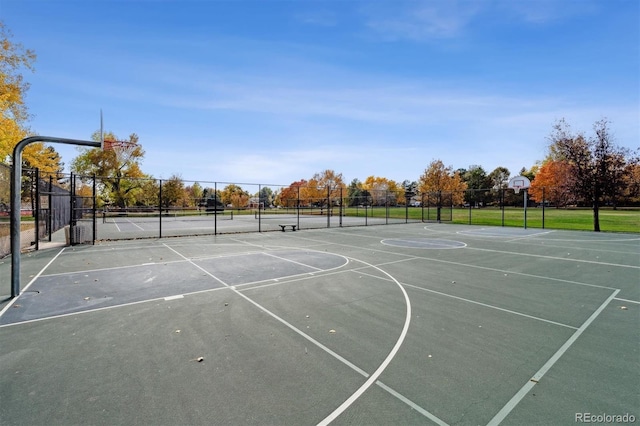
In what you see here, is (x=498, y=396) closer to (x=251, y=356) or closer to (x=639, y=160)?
(x=251, y=356)

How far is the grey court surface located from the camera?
2.73 m

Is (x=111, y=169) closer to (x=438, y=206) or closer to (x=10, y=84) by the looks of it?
(x=10, y=84)

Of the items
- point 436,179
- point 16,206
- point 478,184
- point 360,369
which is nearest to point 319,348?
point 360,369

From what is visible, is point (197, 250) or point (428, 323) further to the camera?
point (197, 250)

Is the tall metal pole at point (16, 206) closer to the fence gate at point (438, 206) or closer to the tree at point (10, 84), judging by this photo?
the tree at point (10, 84)

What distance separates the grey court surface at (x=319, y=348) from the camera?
273 centimetres

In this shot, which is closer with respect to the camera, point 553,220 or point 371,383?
point 371,383

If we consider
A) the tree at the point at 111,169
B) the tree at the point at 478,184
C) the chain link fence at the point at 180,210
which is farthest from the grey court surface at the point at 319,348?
the tree at the point at 478,184

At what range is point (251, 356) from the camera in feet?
12.0

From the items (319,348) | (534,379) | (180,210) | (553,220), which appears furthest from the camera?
(180,210)

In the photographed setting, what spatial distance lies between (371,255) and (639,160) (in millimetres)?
22281

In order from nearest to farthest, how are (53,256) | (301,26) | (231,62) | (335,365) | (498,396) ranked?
(498,396) → (335,365) → (53,256) → (301,26) → (231,62)

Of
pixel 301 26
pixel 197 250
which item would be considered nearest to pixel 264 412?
pixel 197 250

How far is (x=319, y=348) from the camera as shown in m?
3.90
